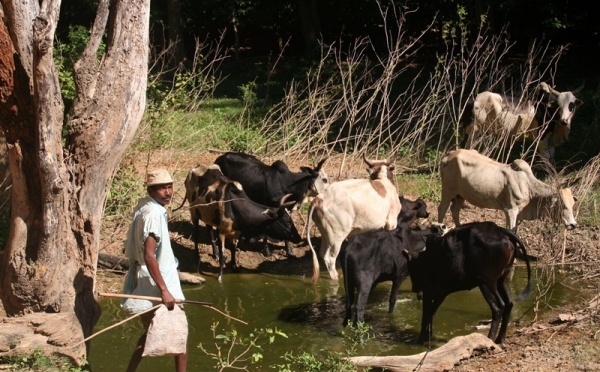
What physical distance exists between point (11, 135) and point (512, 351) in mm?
4782

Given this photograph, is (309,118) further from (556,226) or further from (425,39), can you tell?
(425,39)

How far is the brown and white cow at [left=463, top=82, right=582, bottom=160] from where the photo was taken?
15.3 m

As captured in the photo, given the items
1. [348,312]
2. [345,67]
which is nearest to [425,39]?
[345,67]

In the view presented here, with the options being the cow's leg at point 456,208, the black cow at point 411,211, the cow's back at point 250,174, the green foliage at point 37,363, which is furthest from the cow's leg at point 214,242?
the green foliage at point 37,363

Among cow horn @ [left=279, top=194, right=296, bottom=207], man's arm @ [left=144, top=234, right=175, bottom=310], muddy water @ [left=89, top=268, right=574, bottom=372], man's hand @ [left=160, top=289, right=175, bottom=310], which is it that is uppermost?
man's arm @ [left=144, top=234, right=175, bottom=310]

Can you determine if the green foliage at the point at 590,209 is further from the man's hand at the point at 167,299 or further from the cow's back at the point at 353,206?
the man's hand at the point at 167,299

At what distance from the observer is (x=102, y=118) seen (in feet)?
24.2

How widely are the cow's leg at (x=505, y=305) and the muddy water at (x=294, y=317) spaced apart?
2.03 feet

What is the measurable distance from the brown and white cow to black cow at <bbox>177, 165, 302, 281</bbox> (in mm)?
4176

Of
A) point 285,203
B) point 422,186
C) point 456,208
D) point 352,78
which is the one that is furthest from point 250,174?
point 352,78

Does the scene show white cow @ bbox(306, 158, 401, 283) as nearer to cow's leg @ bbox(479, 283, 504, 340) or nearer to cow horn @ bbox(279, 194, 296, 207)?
cow horn @ bbox(279, 194, 296, 207)

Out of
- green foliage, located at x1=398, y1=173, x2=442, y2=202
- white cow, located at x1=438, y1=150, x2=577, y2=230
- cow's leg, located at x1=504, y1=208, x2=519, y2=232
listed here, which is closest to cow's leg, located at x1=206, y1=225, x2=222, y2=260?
white cow, located at x1=438, y1=150, x2=577, y2=230

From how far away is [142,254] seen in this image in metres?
6.73

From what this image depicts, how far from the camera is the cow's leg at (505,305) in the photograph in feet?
29.3
